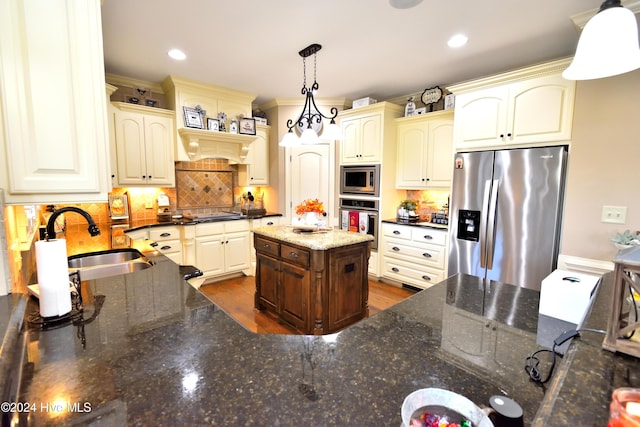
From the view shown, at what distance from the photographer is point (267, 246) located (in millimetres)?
2773

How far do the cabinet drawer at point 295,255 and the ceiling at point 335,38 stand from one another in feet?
5.98

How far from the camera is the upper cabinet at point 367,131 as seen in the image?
378 cm

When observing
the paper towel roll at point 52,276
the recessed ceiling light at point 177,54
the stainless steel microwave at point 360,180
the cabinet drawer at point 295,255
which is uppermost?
the recessed ceiling light at point 177,54

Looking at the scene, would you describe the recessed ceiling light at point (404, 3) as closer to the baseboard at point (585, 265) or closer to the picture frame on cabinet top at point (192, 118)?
the baseboard at point (585, 265)

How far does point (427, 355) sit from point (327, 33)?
2485 mm

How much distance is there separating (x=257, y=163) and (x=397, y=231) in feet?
7.64

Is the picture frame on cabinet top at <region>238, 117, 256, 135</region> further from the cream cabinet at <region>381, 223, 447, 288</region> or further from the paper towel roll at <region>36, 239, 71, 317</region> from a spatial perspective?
the paper towel roll at <region>36, 239, 71, 317</region>

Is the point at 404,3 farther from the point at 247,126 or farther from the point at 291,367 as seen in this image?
the point at 247,126

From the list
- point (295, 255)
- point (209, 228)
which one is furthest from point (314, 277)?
point (209, 228)

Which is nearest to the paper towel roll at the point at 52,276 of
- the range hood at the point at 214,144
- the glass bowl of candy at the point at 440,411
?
the glass bowl of candy at the point at 440,411

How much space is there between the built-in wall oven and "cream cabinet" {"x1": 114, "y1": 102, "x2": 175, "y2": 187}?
2360 mm

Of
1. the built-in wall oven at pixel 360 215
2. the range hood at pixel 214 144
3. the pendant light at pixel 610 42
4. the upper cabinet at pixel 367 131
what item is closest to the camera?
the pendant light at pixel 610 42

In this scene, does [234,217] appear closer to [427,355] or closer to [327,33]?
[327,33]

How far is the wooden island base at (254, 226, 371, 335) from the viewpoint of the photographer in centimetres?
237
